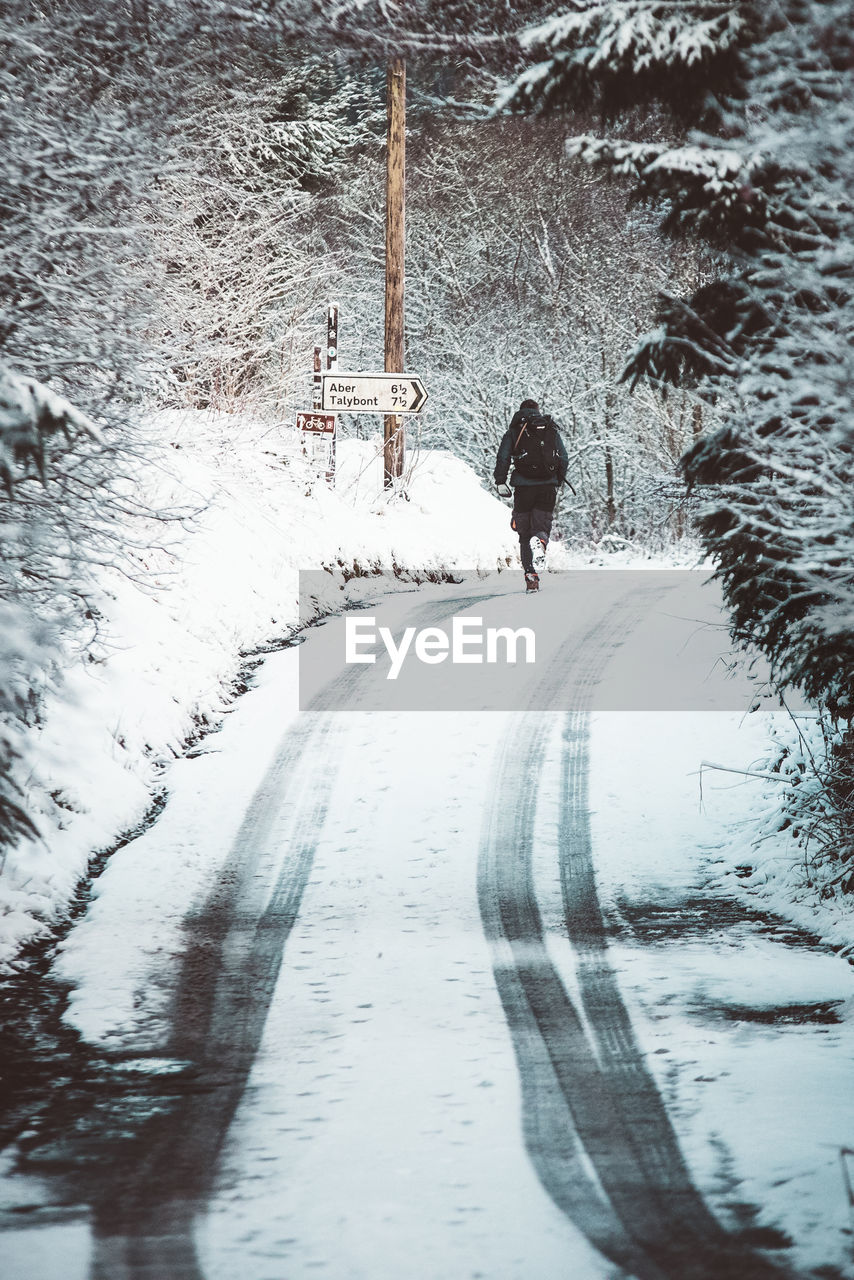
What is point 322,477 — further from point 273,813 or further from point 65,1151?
point 65,1151

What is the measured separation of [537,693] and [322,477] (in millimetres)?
8043

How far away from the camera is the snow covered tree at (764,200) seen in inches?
171

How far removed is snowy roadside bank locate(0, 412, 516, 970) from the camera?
6.95 meters

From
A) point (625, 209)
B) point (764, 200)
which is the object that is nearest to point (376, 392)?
point (625, 209)

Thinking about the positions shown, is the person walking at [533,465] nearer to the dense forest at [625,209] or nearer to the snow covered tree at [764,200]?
the dense forest at [625,209]

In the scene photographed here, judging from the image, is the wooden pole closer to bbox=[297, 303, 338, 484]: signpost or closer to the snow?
bbox=[297, 303, 338, 484]: signpost

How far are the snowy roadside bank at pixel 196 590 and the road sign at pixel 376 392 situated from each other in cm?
113

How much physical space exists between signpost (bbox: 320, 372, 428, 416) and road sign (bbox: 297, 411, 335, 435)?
0.14 m

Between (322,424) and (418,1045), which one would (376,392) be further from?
(418,1045)

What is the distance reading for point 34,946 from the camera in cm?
587

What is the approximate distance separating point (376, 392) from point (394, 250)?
2984mm

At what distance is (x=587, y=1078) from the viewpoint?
14.9ft

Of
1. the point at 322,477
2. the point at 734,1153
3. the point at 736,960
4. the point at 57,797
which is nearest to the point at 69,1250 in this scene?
the point at 734,1153

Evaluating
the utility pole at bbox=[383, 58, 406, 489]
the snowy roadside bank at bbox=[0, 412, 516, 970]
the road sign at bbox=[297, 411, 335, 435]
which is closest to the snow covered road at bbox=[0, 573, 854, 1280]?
the snowy roadside bank at bbox=[0, 412, 516, 970]
